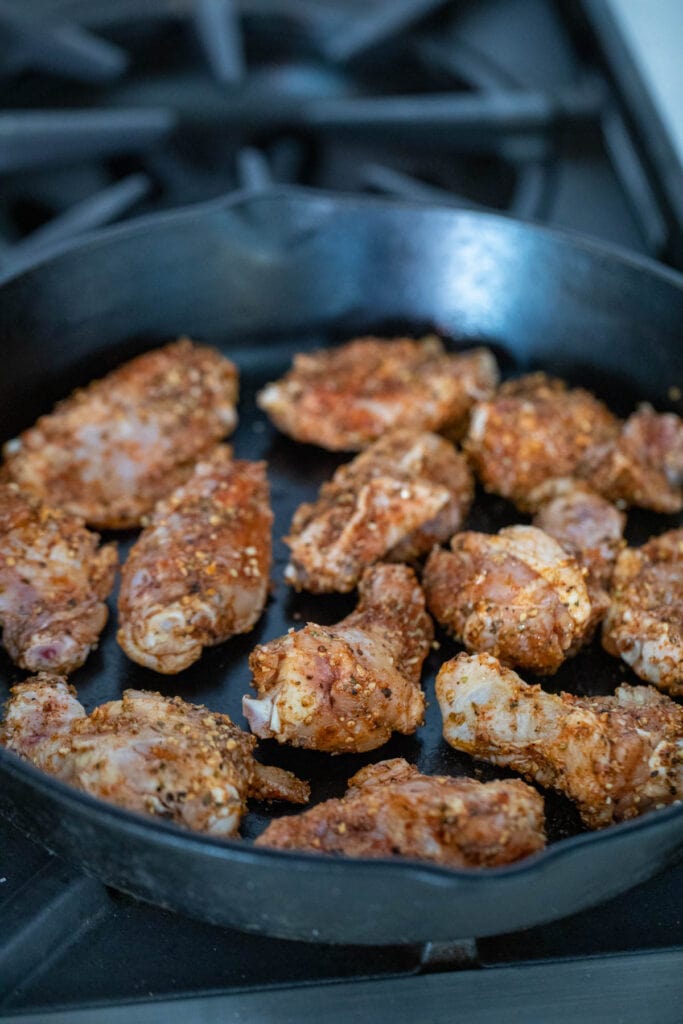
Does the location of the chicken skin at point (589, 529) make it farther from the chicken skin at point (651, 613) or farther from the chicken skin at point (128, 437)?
the chicken skin at point (128, 437)

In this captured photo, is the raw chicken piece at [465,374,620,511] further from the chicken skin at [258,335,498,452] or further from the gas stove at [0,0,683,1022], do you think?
the gas stove at [0,0,683,1022]

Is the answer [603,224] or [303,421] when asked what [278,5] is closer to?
[603,224]

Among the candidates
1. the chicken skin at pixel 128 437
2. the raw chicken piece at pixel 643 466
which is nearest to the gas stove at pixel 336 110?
the chicken skin at pixel 128 437

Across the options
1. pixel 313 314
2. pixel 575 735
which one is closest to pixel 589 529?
pixel 575 735

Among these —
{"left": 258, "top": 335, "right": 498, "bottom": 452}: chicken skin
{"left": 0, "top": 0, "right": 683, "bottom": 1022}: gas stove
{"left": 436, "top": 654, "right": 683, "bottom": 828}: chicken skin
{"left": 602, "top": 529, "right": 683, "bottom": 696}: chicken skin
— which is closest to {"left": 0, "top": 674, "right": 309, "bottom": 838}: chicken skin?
{"left": 436, "top": 654, "right": 683, "bottom": 828}: chicken skin

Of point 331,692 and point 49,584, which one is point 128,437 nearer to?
point 49,584

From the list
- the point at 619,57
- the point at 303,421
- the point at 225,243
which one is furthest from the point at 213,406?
the point at 619,57

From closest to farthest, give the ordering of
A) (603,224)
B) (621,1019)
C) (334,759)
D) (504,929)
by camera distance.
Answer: (504,929) < (621,1019) < (334,759) < (603,224)
